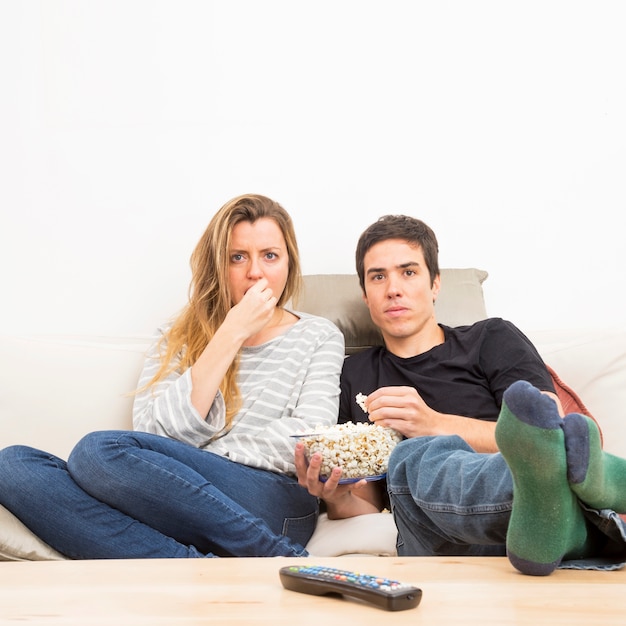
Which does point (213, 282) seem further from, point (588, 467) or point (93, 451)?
point (588, 467)

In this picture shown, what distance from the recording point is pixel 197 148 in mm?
2682

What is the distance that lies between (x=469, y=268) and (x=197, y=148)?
950 mm

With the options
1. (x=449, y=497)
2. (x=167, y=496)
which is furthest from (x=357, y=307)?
(x=449, y=497)

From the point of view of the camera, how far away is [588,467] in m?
1.06

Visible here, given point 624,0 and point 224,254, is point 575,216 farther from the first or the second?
point 224,254

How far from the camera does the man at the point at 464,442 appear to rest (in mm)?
1063

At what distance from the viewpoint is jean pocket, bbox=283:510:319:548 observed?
1.86 metres

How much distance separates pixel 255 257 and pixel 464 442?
97cm

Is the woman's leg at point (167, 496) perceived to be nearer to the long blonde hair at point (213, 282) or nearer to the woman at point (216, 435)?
the woman at point (216, 435)

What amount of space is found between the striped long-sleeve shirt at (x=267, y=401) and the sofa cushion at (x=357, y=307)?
159 mm

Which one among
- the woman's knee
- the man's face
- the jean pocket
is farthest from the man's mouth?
the woman's knee

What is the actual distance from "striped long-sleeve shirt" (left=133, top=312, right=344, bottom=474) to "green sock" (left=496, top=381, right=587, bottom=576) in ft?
2.71

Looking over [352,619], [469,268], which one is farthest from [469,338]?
[352,619]

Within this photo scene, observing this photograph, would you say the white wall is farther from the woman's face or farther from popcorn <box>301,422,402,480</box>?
popcorn <box>301,422,402,480</box>
